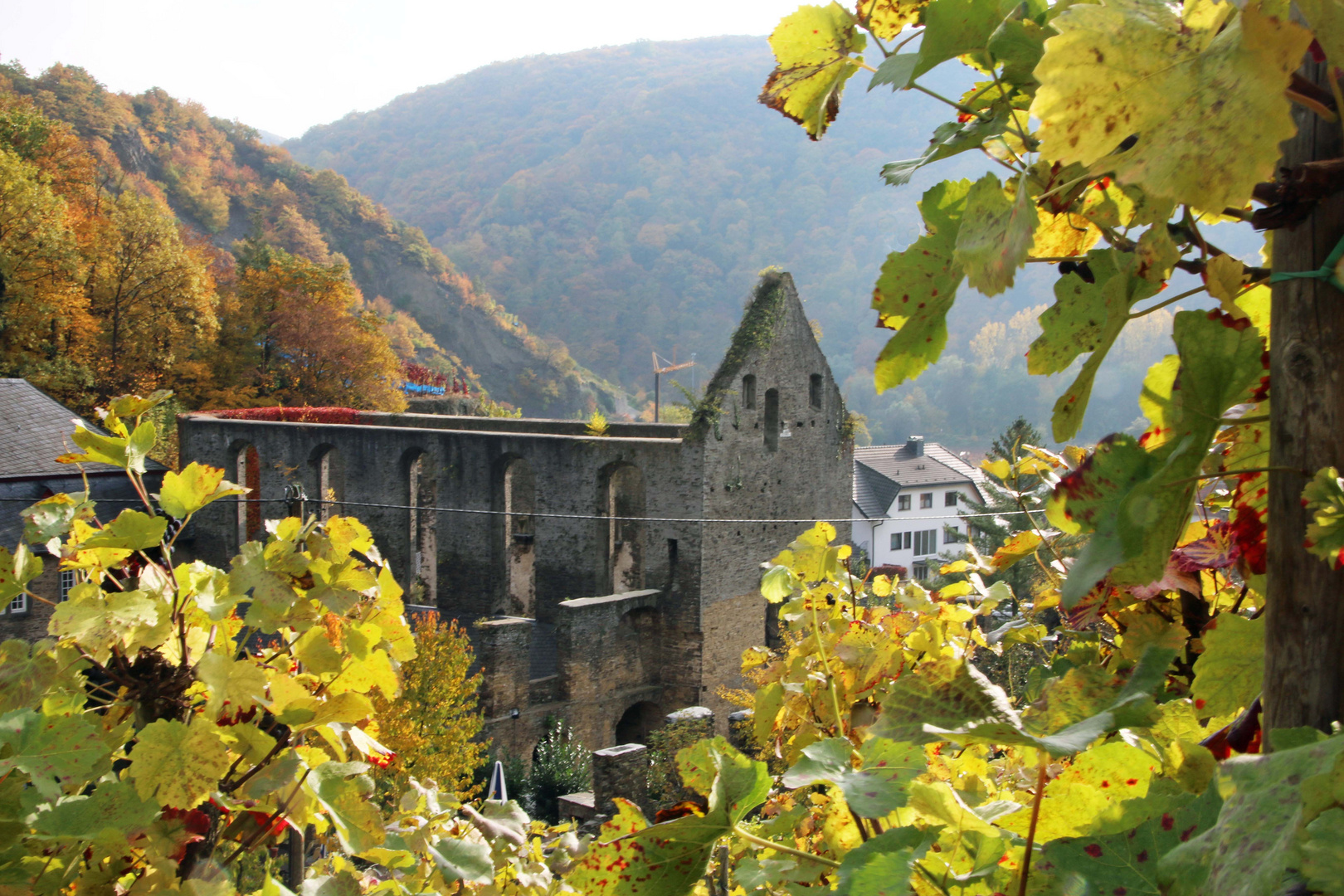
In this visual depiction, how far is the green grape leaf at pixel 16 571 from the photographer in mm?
1796

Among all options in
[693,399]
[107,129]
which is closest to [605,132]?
[107,129]

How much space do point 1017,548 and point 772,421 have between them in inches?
667

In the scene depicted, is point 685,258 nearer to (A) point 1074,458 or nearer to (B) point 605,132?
(B) point 605,132

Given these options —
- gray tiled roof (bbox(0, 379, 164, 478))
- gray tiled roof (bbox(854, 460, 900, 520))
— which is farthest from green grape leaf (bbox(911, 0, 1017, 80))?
gray tiled roof (bbox(854, 460, 900, 520))

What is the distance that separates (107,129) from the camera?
52.6 metres

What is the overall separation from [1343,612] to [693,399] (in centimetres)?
Result: 1730

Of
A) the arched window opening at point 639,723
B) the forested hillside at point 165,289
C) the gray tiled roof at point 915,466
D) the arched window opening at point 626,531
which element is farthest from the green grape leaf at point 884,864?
the gray tiled roof at point 915,466

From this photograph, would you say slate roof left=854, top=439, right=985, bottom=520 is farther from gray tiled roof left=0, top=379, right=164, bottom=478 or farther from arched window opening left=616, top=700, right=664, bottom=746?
gray tiled roof left=0, top=379, right=164, bottom=478

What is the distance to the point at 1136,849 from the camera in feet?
2.45

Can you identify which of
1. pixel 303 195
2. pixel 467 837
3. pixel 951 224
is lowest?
pixel 467 837

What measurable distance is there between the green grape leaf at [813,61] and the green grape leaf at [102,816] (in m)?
1.46

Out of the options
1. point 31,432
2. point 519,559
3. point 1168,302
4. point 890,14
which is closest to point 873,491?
point 519,559

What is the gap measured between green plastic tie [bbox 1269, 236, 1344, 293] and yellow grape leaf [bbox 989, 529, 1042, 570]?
107 cm

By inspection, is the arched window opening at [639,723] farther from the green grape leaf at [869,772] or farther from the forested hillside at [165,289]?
the forested hillside at [165,289]
